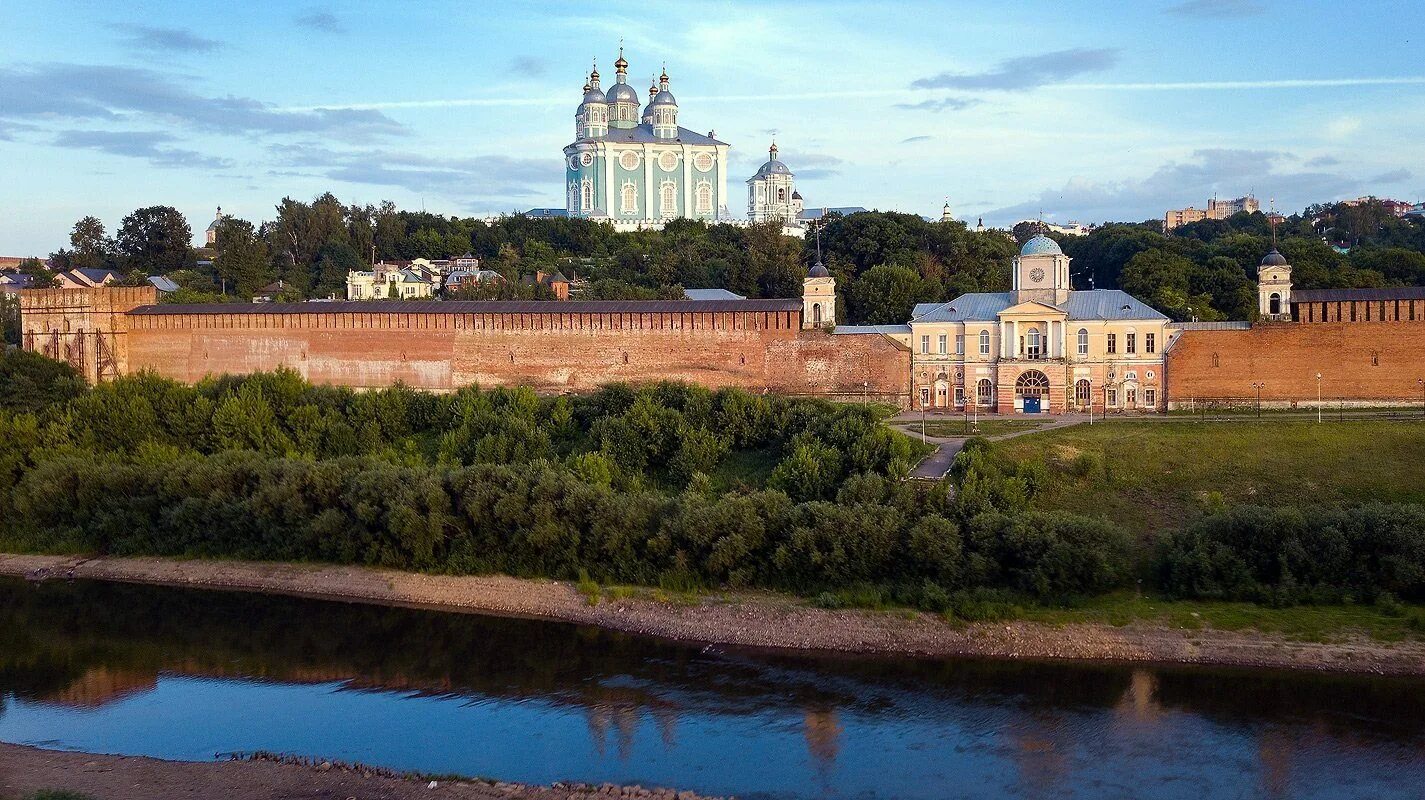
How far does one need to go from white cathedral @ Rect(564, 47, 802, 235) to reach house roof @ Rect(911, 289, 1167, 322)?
126 feet

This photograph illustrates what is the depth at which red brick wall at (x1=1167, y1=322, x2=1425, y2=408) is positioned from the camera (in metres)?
26.8

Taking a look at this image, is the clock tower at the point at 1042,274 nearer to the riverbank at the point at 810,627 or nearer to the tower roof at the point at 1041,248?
the tower roof at the point at 1041,248

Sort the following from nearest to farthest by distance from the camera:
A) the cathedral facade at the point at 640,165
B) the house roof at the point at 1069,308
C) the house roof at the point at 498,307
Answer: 1. the house roof at the point at 1069,308
2. the house roof at the point at 498,307
3. the cathedral facade at the point at 640,165

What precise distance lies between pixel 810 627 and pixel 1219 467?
820 centimetres

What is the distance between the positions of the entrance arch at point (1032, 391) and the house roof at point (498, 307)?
16.8 ft

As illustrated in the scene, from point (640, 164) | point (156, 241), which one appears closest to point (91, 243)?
point (156, 241)

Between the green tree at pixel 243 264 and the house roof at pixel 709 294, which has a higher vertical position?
the green tree at pixel 243 264

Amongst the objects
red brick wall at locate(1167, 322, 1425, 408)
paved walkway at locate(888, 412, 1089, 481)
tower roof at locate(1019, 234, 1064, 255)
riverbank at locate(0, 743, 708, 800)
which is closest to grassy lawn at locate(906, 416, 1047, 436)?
paved walkway at locate(888, 412, 1089, 481)

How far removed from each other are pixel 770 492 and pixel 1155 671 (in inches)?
238

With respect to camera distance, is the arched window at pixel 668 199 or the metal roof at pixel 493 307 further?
the arched window at pixel 668 199

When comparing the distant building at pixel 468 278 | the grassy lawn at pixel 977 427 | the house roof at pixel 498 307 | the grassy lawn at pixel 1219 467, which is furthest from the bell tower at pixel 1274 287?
the distant building at pixel 468 278

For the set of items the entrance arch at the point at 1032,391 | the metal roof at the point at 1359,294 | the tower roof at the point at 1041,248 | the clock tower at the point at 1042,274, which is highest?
the tower roof at the point at 1041,248

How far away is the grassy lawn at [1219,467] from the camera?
20188 mm

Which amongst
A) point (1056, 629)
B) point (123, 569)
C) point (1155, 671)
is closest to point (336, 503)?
point (123, 569)
